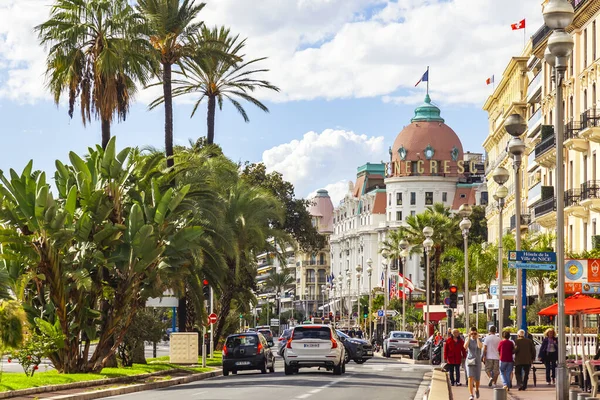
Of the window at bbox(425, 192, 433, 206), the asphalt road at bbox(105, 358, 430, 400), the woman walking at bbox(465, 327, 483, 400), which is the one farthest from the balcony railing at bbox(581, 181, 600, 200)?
the window at bbox(425, 192, 433, 206)

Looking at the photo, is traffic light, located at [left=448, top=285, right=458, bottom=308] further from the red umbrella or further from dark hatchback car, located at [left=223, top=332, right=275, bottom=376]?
the red umbrella

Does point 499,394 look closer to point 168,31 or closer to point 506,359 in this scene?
point 506,359

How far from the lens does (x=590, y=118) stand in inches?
1877

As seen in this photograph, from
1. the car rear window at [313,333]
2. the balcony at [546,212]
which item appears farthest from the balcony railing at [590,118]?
the car rear window at [313,333]

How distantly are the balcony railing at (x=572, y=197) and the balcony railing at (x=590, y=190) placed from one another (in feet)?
3.15

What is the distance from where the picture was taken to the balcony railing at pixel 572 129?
171 feet

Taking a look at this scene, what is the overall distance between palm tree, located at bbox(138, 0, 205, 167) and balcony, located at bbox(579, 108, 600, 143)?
17324 mm

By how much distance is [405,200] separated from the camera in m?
177

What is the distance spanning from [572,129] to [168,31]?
20.1 meters

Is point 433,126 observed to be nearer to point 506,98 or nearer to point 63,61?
point 506,98

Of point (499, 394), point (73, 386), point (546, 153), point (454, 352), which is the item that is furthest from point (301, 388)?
point (546, 153)

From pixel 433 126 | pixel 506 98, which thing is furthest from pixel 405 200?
pixel 506 98

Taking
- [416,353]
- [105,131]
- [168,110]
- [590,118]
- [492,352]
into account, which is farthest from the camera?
[416,353]

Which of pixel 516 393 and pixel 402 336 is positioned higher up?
pixel 516 393
